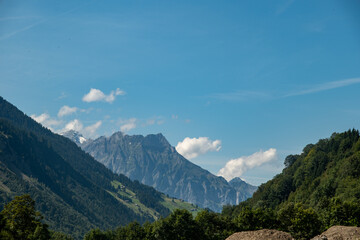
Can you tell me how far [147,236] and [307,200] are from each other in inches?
3585

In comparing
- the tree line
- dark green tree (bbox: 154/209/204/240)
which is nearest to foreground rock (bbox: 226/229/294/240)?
the tree line

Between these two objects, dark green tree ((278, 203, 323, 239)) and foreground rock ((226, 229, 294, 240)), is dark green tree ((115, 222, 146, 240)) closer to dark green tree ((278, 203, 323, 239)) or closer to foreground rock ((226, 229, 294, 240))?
dark green tree ((278, 203, 323, 239))

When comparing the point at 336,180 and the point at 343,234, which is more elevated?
the point at 336,180

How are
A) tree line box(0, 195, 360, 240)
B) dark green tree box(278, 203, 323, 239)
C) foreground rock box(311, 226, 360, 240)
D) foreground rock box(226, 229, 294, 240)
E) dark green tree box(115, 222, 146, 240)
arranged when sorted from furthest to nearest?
1. dark green tree box(115, 222, 146, 240)
2. tree line box(0, 195, 360, 240)
3. dark green tree box(278, 203, 323, 239)
4. foreground rock box(226, 229, 294, 240)
5. foreground rock box(311, 226, 360, 240)

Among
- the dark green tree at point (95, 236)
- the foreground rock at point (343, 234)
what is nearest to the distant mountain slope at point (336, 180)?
the foreground rock at point (343, 234)

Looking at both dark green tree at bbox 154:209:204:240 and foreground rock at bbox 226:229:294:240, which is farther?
dark green tree at bbox 154:209:204:240

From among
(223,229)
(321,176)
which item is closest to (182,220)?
(223,229)

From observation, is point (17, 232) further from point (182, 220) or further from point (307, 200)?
point (307, 200)

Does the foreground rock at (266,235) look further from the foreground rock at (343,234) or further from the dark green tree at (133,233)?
the dark green tree at (133,233)

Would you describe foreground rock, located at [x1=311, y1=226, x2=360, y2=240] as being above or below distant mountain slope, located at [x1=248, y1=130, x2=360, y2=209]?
below

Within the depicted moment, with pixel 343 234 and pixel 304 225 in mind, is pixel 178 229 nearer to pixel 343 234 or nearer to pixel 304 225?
pixel 304 225

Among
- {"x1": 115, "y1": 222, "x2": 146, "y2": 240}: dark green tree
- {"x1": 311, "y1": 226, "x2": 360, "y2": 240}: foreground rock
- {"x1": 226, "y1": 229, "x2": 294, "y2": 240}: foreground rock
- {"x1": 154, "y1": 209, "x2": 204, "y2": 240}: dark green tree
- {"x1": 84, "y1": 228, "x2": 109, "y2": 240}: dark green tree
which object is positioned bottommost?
{"x1": 84, "y1": 228, "x2": 109, "y2": 240}: dark green tree

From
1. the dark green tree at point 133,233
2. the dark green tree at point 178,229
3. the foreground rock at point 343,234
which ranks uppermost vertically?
the foreground rock at point 343,234

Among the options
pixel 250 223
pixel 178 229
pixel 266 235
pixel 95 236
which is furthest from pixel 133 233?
pixel 266 235
